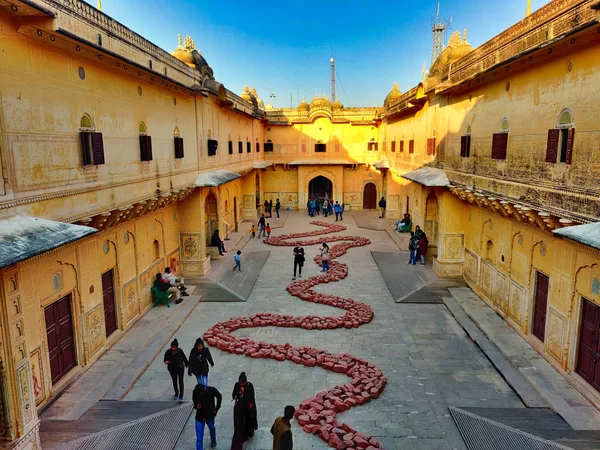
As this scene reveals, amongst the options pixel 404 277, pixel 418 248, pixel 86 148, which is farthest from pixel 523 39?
pixel 86 148

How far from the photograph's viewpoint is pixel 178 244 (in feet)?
52.4

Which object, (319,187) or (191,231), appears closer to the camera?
(191,231)

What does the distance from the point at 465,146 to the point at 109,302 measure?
454 inches

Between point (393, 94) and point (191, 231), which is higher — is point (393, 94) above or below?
above

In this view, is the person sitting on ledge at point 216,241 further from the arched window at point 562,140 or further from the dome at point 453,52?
the arched window at point 562,140

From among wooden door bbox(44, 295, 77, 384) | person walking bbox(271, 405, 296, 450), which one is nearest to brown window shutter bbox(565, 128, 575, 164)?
person walking bbox(271, 405, 296, 450)

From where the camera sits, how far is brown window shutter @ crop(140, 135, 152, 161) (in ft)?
39.0

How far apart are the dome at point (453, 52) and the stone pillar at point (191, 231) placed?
393 inches

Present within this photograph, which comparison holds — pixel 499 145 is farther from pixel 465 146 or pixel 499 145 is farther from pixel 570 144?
pixel 570 144

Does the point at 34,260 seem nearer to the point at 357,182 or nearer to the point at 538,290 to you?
the point at 538,290

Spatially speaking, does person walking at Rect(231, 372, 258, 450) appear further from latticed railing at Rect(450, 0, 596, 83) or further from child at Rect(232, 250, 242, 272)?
child at Rect(232, 250, 242, 272)

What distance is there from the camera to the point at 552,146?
9305 millimetres

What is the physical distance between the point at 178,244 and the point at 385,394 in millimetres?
9815

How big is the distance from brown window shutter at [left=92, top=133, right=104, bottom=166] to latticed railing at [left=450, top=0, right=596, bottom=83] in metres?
9.25
